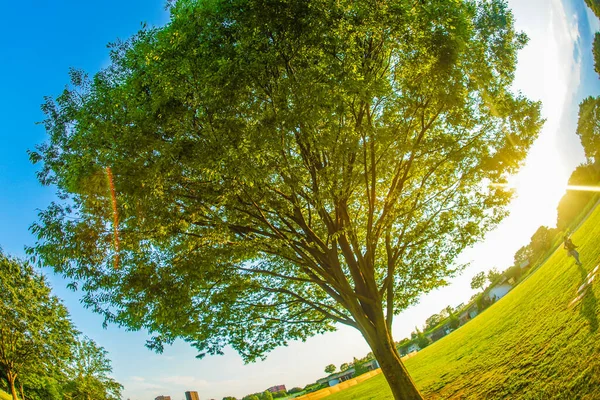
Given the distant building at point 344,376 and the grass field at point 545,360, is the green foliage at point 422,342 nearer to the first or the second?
the distant building at point 344,376

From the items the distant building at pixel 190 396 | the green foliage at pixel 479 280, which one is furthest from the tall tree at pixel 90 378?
the green foliage at pixel 479 280

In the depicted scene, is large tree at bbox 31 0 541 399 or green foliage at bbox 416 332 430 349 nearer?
large tree at bbox 31 0 541 399

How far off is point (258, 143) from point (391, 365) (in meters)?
8.13

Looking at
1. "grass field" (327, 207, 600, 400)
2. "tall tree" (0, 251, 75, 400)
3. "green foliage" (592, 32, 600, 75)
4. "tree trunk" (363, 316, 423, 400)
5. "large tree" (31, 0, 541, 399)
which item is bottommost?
"grass field" (327, 207, 600, 400)

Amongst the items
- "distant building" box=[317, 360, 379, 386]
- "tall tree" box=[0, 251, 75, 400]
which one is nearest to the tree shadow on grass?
"tall tree" box=[0, 251, 75, 400]

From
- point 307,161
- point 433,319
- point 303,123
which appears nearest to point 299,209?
point 307,161

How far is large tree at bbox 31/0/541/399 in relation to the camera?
7.26m

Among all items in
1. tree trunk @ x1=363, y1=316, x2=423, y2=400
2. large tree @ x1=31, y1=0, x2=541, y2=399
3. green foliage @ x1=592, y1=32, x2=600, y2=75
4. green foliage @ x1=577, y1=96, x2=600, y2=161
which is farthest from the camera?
green foliage @ x1=577, y1=96, x2=600, y2=161

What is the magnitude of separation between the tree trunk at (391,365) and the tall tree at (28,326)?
32.6 meters

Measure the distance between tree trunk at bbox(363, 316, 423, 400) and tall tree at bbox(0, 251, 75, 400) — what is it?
3256 centimetres

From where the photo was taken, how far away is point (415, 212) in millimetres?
12969

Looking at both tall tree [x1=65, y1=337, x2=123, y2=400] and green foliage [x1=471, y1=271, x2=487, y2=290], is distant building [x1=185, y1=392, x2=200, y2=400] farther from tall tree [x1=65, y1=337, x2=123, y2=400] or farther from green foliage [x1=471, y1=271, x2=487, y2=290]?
green foliage [x1=471, y1=271, x2=487, y2=290]

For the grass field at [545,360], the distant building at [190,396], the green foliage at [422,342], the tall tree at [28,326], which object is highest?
the tall tree at [28,326]

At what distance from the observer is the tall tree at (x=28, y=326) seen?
27.4m
